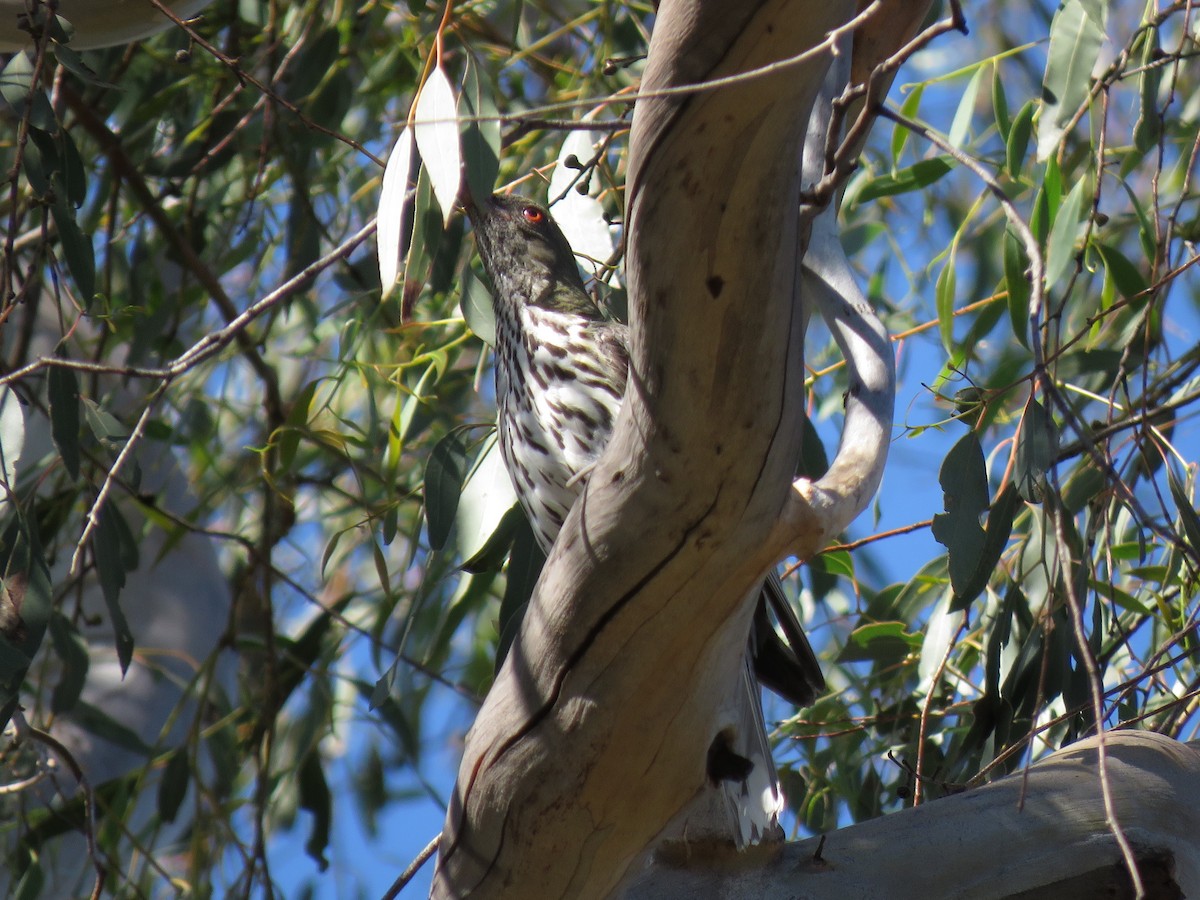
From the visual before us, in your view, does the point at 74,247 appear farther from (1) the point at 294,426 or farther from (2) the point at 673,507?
(2) the point at 673,507

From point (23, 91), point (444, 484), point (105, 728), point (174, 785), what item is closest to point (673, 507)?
point (444, 484)

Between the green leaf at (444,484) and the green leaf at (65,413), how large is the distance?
0.52 meters

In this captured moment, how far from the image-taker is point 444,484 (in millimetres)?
2129

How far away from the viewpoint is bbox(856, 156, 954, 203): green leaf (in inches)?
96.2

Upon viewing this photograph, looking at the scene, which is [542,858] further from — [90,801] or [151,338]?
[151,338]

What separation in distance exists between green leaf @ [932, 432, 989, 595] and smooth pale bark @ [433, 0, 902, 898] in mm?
314

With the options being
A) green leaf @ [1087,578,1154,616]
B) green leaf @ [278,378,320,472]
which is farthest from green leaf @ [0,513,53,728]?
green leaf @ [1087,578,1154,616]

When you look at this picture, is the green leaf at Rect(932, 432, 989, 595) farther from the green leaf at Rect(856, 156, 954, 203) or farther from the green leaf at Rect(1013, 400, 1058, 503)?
the green leaf at Rect(856, 156, 954, 203)

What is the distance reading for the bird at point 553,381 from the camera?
1.93 meters

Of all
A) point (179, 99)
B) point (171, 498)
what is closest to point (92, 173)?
point (179, 99)

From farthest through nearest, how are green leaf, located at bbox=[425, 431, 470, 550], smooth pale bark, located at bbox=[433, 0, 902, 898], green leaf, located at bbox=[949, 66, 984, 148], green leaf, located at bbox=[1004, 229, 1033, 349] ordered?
green leaf, located at bbox=[949, 66, 984, 148], green leaf, located at bbox=[1004, 229, 1033, 349], green leaf, located at bbox=[425, 431, 470, 550], smooth pale bark, located at bbox=[433, 0, 902, 898]

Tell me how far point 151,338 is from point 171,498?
2.62 ft

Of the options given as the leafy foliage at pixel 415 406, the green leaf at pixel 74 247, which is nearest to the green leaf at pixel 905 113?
the leafy foliage at pixel 415 406

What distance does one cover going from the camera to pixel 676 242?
1.12 m
